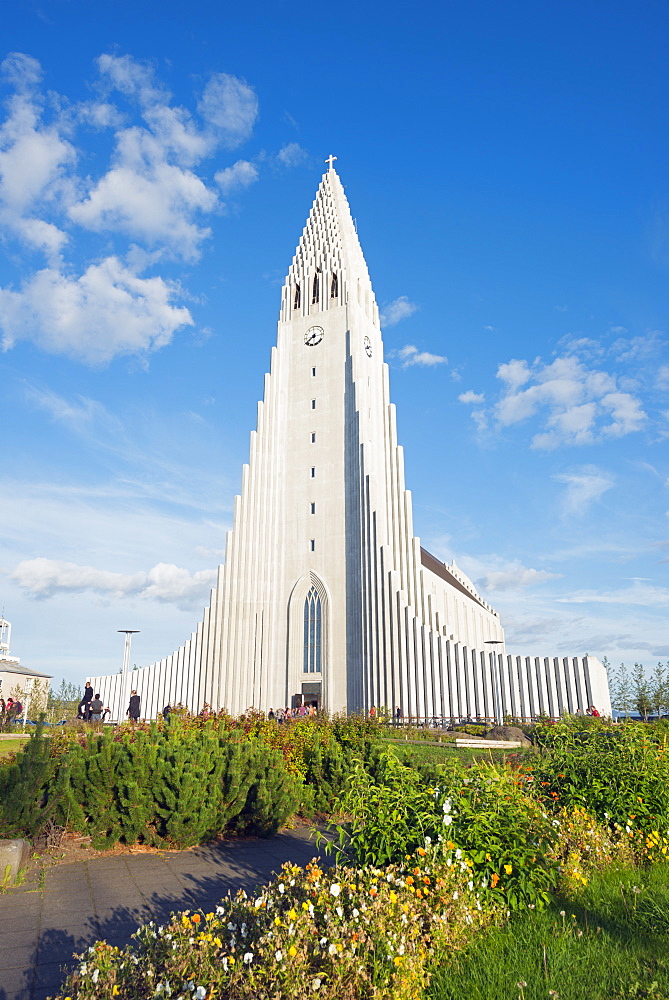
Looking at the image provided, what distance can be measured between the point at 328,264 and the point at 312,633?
26908mm

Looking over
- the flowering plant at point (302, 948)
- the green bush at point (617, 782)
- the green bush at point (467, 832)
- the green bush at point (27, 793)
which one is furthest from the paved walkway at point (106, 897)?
the green bush at point (617, 782)

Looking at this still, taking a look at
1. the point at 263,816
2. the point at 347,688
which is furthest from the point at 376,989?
the point at 347,688

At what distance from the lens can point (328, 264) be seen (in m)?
46.9

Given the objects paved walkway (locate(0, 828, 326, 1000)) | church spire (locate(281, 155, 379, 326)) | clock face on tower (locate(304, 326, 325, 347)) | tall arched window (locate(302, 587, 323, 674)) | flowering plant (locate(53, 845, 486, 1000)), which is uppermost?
church spire (locate(281, 155, 379, 326))

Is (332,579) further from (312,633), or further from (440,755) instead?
(440,755)

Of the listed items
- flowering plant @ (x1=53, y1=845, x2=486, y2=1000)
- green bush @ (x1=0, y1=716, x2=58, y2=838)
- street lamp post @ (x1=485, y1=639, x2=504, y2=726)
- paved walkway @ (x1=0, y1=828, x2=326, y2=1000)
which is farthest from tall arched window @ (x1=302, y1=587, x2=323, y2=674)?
flowering plant @ (x1=53, y1=845, x2=486, y2=1000)

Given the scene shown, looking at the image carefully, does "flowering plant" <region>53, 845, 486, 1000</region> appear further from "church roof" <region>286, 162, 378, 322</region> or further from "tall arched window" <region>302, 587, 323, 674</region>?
"church roof" <region>286, 162, 378, 322</region>

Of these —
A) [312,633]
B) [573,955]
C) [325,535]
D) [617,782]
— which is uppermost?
[325,535]

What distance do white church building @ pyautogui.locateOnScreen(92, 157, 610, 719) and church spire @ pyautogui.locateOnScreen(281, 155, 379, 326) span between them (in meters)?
0.17

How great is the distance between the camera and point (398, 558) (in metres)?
38.4

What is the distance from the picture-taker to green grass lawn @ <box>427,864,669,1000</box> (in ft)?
11.8

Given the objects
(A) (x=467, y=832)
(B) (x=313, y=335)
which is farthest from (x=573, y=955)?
(B) (x=313, y=335)

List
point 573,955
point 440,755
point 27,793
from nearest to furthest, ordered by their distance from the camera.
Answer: point 573,955 → point 27,793 → point 440,755

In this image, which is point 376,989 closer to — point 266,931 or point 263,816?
point 266,931
